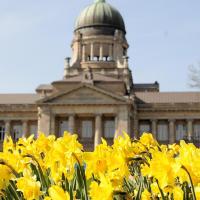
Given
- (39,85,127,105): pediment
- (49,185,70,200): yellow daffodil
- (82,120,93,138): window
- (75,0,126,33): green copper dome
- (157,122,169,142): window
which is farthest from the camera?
(75,0,126,33): green copper dome

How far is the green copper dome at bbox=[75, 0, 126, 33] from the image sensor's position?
8062 centimetres

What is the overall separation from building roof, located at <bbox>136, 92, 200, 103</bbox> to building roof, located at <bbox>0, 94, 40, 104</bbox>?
48.6 ft

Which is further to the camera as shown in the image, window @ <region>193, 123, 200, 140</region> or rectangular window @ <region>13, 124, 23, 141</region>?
rectangular window @ <region>13, 124, 23, 141</region>

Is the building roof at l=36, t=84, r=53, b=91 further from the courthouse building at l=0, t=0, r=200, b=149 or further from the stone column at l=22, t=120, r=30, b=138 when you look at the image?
the stone column at l=22, t=120, r=30, b=138

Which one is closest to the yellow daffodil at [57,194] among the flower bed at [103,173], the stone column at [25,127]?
the flower bed at [103,173]

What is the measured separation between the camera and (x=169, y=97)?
7169 cm

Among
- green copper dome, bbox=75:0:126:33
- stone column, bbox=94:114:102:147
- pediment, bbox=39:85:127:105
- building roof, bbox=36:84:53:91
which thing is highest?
green copper dome, bbox=75:0:126:33

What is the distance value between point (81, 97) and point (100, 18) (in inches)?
827

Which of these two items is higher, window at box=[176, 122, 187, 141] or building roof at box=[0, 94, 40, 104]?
building roof at box=[0, 94, 40, 104]

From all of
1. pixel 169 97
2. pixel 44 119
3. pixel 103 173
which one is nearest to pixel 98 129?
pixel 44 119

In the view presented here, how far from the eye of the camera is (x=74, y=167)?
466 centimetres

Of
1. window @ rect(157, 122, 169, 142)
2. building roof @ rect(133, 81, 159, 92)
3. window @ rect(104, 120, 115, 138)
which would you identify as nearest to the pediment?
window @ rect(104, 120, 115, 138)

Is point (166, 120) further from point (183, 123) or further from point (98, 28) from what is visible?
point (98, 28)

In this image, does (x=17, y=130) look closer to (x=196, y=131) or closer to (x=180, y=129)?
(x=180, y=129)
